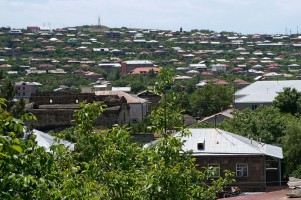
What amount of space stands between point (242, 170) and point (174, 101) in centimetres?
1637

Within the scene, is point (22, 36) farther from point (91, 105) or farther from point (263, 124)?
point (91, 105)

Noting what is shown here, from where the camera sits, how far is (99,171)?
1232cm

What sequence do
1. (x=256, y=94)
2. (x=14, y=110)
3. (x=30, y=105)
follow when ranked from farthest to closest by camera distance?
1. (x=256, y=94)
2. (x=30, y=105)
3. (x=14, y=110)

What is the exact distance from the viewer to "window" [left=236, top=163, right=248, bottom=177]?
29422 mm

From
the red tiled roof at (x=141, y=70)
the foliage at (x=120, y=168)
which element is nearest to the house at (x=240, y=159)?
the foliage at (x=120, y=168)

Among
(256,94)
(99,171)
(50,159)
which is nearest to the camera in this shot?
(50,159)

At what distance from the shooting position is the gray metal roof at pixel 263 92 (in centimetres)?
7345

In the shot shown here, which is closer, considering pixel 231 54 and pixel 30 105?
pixel 30 105

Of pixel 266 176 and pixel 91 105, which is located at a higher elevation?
pixel 91 105

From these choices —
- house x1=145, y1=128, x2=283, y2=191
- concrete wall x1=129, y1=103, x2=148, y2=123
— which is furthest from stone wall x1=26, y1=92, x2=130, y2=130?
house x1=145, y1=128, x2=283, y2=191

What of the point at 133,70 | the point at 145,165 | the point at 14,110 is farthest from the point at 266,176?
the point at 133,70

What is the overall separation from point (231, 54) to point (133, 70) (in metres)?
46.1

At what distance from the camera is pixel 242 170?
29469 mm

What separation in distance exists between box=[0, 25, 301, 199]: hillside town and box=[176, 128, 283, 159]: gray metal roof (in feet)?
0.12
